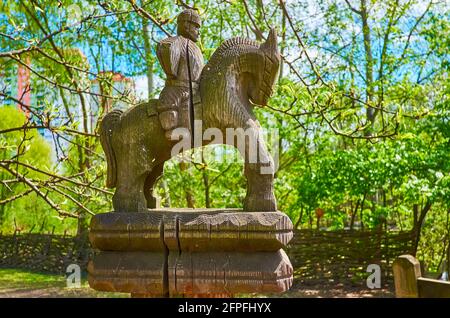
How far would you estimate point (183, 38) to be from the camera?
1.96 m

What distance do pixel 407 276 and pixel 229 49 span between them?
92.3 inches

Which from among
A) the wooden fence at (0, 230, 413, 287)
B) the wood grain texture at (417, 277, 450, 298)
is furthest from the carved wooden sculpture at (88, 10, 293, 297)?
the wooden fence at (0, 230, 413, 287)

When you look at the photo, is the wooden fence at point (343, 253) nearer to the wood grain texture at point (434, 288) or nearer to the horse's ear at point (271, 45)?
the wood grain texture at point (434, 288)

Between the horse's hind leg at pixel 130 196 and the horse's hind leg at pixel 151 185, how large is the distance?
0.20m

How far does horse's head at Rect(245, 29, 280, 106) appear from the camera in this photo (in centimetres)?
190

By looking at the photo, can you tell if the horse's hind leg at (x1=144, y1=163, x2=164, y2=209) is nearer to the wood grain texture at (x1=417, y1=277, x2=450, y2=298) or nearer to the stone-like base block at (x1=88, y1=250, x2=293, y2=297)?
the stone-like base block at (x1=88, y1=250, x2=293, y2=297)

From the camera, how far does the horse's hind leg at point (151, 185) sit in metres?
2.09

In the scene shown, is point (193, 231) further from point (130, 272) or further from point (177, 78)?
point (177, 78)

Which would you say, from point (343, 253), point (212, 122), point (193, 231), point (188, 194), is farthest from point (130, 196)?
point (188, 194)

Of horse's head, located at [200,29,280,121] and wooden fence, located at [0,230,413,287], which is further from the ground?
horse's head, located at [200,29,280,121]

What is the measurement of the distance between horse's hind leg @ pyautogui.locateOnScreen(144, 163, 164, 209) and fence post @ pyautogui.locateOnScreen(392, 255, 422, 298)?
2140 millimetres

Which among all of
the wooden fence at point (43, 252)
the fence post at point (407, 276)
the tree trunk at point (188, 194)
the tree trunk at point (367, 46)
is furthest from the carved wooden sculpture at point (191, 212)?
the wooden fence at point (43, 252)

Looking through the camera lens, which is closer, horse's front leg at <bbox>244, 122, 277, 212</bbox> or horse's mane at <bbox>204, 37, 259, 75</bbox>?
horse's front leg at <bbox>244, 122, 277, 212</bbox>
